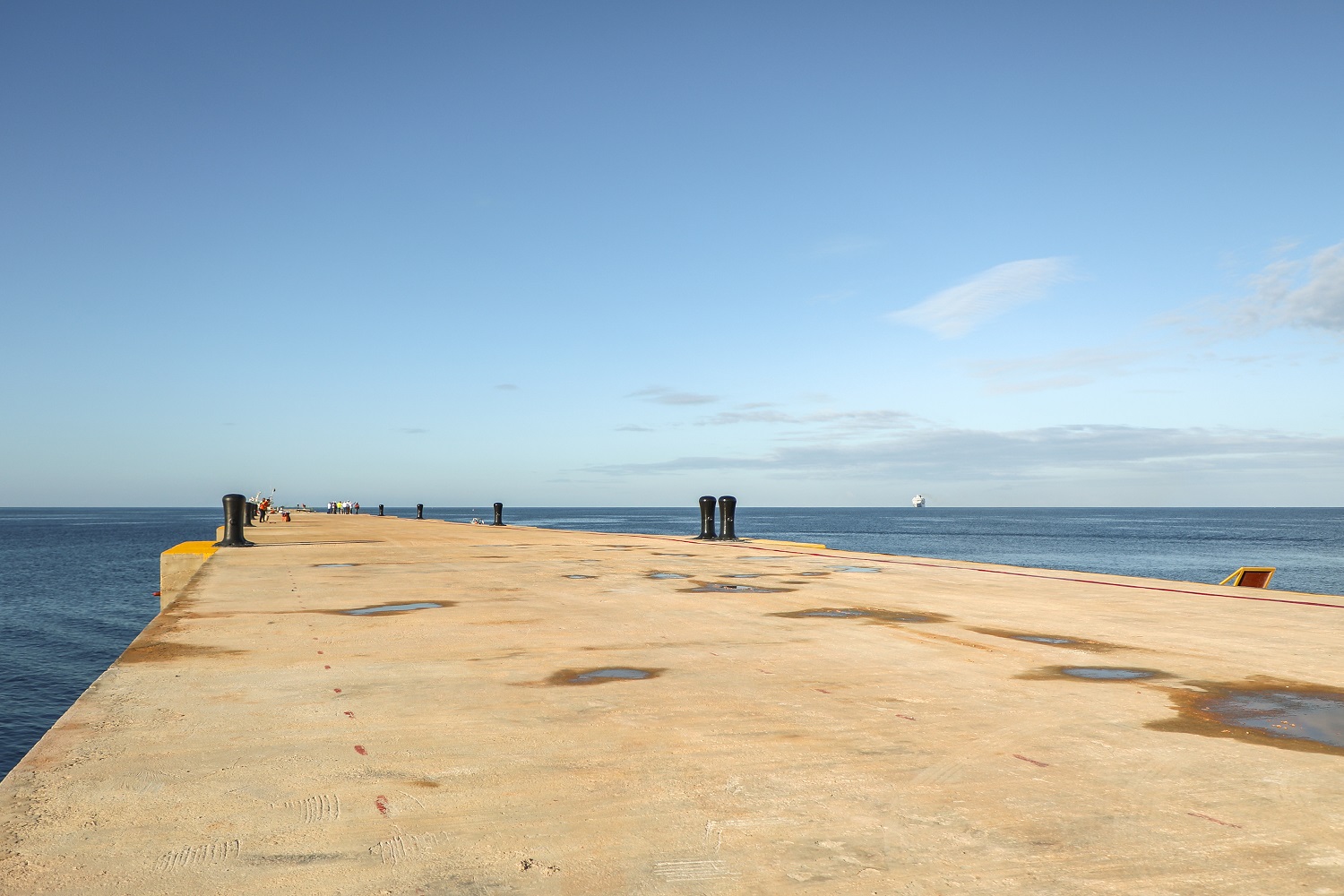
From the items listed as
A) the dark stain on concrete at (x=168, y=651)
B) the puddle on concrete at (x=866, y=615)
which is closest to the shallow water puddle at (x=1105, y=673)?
the puddle on concrete at (x=866, y=615)

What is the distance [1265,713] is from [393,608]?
8033 millimetres

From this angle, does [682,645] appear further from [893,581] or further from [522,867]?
[893,581]

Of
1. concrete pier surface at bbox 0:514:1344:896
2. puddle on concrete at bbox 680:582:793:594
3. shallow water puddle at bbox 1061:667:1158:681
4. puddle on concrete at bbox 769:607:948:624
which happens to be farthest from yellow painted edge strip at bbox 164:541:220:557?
shallow water puddle at bbox 1061:667:1158:681

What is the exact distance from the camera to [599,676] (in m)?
6.33

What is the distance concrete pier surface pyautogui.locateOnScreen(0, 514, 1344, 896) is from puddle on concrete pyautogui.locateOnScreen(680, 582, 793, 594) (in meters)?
2.70

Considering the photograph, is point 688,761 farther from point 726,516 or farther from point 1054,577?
point 726,516

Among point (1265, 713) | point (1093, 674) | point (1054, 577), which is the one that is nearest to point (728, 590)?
point (1054, 577)

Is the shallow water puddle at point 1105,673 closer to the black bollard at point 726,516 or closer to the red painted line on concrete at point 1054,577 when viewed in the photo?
the red painted line on concrete at point 1054,577

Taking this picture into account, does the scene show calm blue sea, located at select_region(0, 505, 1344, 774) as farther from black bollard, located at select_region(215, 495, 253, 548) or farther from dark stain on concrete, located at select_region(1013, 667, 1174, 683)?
dark stain on concrete, located at select_region(1013, 667, 1174, 683)

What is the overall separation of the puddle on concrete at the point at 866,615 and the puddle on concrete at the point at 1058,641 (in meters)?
0.85

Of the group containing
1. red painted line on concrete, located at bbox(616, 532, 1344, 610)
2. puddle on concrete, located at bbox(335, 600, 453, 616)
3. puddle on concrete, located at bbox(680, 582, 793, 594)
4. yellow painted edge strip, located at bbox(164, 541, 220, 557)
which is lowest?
red painted line on concrete, located at bbox(616, 532, 1344, 610)

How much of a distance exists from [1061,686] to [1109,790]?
2321 millimetres

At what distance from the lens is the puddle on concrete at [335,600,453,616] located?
970cm

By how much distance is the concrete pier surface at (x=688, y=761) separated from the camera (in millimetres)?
3066
